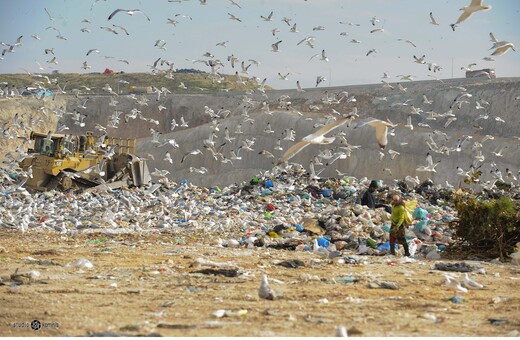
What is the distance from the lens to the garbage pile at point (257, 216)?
12328 mm

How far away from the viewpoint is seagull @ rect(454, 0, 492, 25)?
940 centimetres

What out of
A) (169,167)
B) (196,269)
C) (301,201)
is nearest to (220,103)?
(169,167)

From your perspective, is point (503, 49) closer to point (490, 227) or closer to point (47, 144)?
point (490, 227)

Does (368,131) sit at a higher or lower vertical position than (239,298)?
higher

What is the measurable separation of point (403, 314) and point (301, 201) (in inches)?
489

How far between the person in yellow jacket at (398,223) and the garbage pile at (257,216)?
1.17 ft

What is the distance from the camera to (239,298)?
279 inches

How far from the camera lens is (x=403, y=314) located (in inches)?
250

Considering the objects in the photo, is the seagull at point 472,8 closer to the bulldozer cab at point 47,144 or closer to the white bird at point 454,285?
the white bird at point 454,285

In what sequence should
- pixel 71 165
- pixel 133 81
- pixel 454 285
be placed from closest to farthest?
pixel 454 285
pixel 71 165
pixel 133 81

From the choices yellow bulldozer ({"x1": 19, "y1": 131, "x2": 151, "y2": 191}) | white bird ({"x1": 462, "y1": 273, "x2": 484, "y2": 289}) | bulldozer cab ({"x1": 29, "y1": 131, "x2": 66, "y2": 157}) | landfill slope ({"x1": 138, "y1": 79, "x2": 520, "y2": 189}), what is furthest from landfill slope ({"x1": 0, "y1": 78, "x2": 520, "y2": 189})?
white bird ({"x1": 462, "y1": 273, "x2": 484, "y2": 289})

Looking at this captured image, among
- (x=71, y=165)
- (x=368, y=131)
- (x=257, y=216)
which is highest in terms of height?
(x=368, y=131)

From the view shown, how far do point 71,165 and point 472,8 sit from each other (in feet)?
52.8

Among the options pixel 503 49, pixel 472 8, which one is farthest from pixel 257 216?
pixel 472 8
